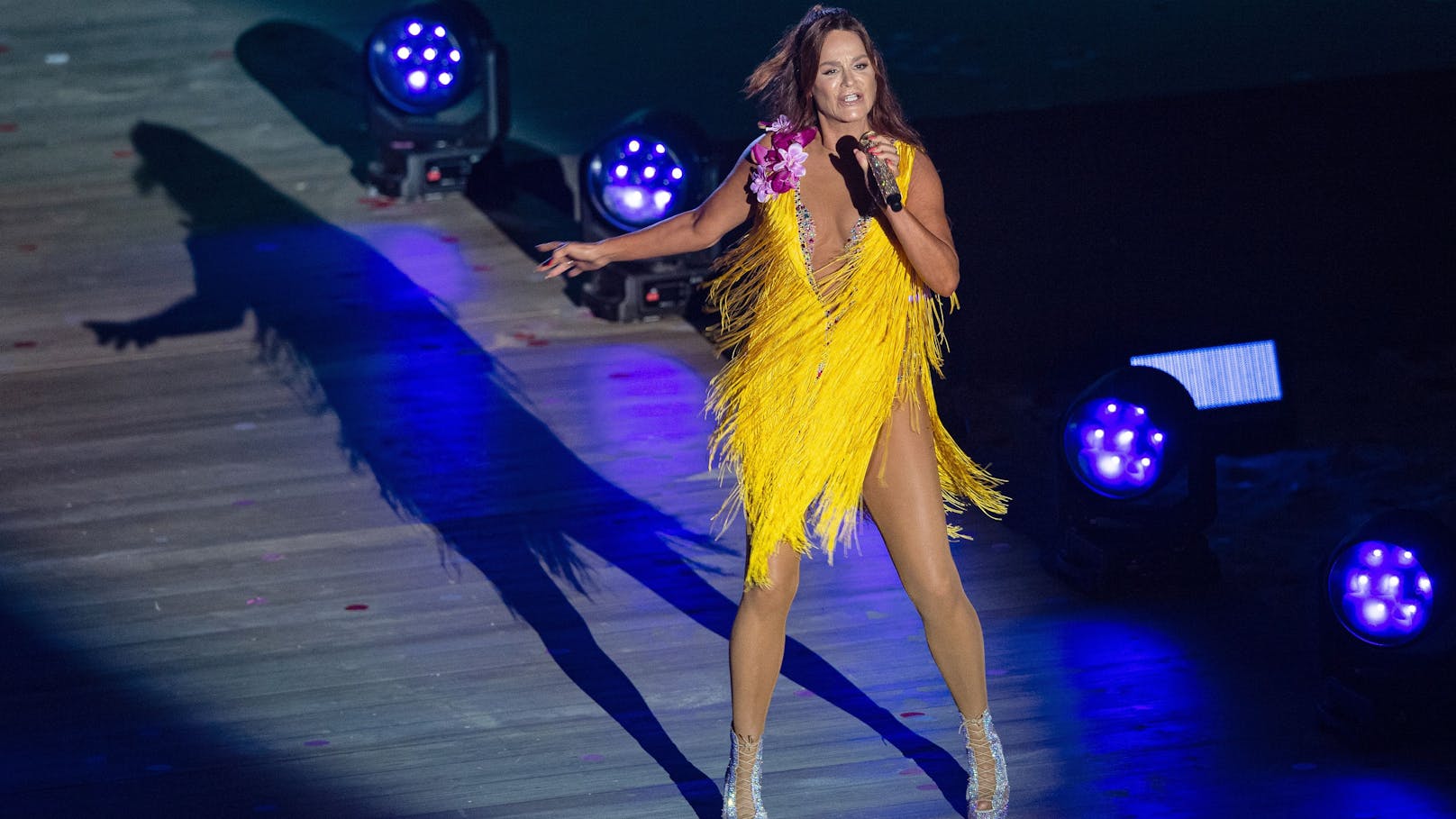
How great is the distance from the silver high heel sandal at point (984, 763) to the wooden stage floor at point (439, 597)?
12cm

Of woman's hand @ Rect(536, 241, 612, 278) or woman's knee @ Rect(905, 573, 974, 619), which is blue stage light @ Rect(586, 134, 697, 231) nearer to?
woman's hand @ Rect(536, 241, 612, 278)

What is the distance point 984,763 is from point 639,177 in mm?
3270

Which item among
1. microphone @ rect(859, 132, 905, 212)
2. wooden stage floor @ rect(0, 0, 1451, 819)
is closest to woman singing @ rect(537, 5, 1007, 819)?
microphone @ rect(859, 132, 905, 212)

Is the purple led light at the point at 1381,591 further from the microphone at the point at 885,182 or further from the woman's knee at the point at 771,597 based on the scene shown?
the microphone at the point at 885,182

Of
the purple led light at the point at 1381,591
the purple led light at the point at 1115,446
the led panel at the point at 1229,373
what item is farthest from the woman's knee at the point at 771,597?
the led panel at the point at 1229,373

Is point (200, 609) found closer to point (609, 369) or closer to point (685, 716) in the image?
point (685, 716)

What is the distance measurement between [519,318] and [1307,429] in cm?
265

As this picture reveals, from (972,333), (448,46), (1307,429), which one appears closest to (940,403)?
(972,333)

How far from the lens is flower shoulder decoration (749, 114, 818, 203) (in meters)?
3.29

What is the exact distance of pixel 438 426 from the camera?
5742 mm

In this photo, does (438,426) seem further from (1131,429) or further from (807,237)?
(807,237)

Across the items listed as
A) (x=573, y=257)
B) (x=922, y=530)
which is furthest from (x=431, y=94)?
(x=922, y=530)

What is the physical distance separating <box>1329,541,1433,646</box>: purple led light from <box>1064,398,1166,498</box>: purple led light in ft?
2.19

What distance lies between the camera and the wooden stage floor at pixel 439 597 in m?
3.82
